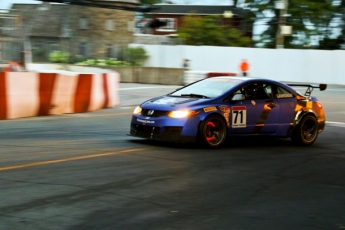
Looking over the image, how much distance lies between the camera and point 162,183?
7.94 metres

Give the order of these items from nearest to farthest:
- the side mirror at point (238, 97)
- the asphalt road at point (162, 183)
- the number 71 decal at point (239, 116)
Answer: the asphalt road at point (162, 183) → the number 71 decal at point (239, 116) → the side mirror at point (238, 97)

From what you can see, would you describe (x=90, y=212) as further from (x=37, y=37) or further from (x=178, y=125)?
(x=37, y=37)

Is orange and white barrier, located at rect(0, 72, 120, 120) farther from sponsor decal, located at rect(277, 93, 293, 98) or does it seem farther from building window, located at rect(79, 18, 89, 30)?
building window, located at rect(79, 18, 89, 30)

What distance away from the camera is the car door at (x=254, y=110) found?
1146 centimetres

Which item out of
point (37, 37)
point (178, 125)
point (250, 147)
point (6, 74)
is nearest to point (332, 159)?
point (250, 147)

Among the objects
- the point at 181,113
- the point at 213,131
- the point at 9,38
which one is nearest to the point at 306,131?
the point at 213,131

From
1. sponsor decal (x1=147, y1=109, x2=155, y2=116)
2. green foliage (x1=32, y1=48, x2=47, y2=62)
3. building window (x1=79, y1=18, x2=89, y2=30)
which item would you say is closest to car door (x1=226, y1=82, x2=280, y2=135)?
sponsor decal (x1=147, y1=109, x2=155, y2=116)

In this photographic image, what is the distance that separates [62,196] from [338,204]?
3043mm

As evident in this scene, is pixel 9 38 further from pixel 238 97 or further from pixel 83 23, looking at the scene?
pixel 83 23

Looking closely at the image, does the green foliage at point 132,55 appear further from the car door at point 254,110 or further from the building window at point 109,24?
the car door at point 254,110

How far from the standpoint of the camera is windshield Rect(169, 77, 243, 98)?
455 inches

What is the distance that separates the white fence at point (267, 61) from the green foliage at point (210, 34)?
418 inches

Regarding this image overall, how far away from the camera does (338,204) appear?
725 centimetres

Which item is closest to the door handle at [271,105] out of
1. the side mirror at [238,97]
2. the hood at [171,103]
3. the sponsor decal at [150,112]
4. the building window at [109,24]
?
the side mirror at [238,97]
